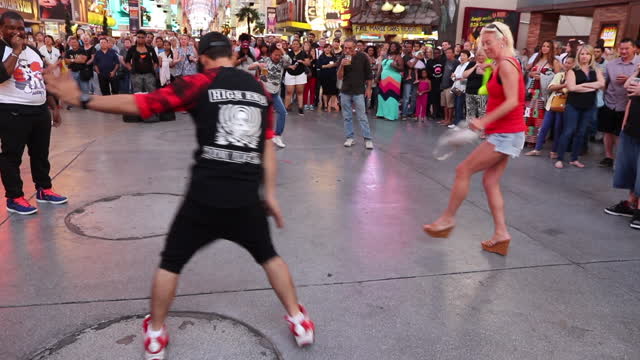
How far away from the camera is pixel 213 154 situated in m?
2.42

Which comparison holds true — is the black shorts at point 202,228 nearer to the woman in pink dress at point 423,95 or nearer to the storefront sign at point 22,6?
the woman in pink dress at point 423,95

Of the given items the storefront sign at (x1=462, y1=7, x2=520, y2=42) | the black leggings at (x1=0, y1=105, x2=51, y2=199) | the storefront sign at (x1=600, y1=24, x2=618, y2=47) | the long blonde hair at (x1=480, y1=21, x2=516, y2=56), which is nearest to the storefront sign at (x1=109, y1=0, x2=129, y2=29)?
the storefront sign at (x1=462, y1=7, x2=520, y2=42)

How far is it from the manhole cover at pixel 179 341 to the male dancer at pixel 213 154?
18 cm

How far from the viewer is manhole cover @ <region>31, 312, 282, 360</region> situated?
2.64 meters

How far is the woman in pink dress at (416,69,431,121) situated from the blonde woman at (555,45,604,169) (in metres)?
5.25

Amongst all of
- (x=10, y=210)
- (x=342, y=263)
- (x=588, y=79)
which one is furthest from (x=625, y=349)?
(x=588, y=79)

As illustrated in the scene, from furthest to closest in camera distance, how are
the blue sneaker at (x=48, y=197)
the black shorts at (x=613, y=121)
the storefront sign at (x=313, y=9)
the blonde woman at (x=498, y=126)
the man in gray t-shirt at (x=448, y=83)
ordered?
the storefront sign at (x=313, y=9), the man in gray t-shirt at (x=448, y=83), the black shorts at (x=613, y=121), the blue sneaker at (x=48, y=197), the blonde woman at (x=498, y=126)

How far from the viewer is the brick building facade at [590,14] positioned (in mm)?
14992

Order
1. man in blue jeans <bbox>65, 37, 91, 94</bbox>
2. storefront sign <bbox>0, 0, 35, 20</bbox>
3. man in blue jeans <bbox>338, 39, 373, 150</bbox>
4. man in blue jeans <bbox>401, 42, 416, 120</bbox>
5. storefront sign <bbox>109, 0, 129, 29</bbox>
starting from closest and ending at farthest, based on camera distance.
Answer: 1. man in blue jeans <bbox>338, 39, 373, 150</bbox>
2. man in blue jeans <bbox>401, 42, 416, 120</bbox>
3. man in blue jeans <bbox>65, 37, 91, 94</bbox>
4. storefront sign <bbox>0, 0, 35, 20</bbox>
5. storefront sign <bbox>109, 0, 129, 29</bbox>

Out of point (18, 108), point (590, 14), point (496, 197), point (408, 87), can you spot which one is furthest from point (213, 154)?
point (590, 14)

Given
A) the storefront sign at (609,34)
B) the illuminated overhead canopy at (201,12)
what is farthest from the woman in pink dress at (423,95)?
the illuminated overhead canopy at (201,12)

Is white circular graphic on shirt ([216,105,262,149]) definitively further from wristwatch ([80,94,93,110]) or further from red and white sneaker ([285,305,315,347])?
red and white sneaker ([285,305,315,347])

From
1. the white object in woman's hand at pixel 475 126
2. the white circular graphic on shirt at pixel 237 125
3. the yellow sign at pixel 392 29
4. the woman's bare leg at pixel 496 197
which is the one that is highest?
the yellow sign at pixel 392 29

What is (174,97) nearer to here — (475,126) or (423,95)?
(475,126)
